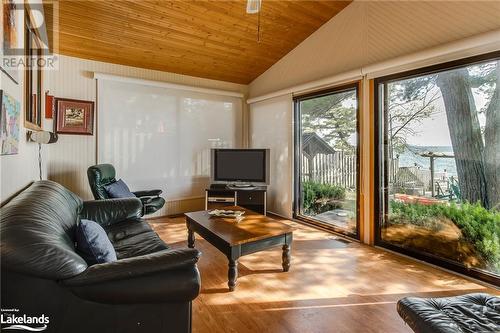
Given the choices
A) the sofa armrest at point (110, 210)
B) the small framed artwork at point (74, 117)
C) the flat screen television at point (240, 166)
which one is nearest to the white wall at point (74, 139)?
the small framed artwork at point (74, 117)

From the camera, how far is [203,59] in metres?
4.36

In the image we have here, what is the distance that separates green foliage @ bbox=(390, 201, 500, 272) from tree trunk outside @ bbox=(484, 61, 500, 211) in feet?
0.44

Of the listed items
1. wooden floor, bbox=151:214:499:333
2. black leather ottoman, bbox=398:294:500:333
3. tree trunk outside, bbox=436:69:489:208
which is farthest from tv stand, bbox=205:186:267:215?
black leather ottoman, bbox=398:294:500:333

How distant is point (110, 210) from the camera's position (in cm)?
260

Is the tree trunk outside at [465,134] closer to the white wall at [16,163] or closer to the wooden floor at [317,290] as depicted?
the wooden floor at [317,290]

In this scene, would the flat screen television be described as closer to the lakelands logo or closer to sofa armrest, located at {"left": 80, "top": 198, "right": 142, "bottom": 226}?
sofa armrest, located at {"left": 80, "top": 198, "right": 142, "bottom": 226}

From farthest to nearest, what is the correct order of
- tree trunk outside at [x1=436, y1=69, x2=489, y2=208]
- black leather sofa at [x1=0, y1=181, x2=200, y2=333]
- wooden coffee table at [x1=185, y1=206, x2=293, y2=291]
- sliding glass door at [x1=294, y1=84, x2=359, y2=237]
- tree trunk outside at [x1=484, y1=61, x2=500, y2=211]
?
sliding glass door at [x1=294, y1=84, x2=359, y2=237] → tree trunk outside at [x1=436, y1=69, x2=489, y2=208] → tree trunk outside at [x1=484, y1=61, x2=500, y2=211] → wooden coffee table at [x1=185, y1=206, x2=293, y2=291] → black leather sofa at [x1=0, y1=181, x2=200, y2=333]

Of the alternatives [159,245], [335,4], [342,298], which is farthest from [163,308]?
[335,4]

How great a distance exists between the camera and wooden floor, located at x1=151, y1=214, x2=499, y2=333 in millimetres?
1786

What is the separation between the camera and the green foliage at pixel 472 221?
235 cm

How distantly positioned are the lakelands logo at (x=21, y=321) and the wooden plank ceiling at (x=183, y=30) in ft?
10.3

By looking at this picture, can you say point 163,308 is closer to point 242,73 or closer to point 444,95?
point 444,95

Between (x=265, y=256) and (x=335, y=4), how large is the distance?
3.35m

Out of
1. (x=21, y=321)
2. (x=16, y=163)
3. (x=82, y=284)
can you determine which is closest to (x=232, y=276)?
(x=82, y=284)
